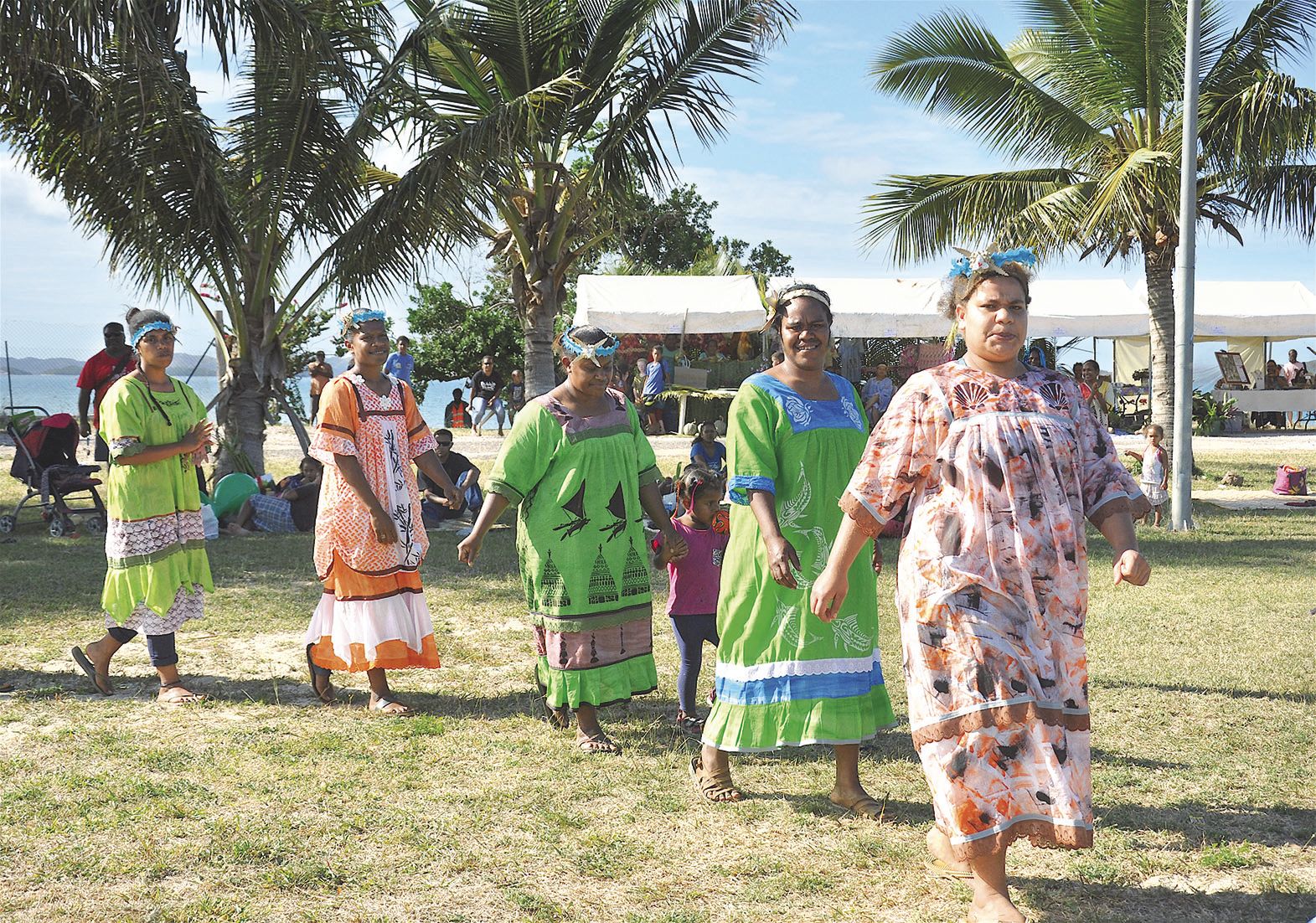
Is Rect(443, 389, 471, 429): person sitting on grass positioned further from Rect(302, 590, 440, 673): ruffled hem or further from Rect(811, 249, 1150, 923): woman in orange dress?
Rect(811, 249, 1150, 923): woman in orange dress

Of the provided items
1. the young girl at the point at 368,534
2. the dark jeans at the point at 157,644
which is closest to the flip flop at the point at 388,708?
the young girl at the point at 368,534

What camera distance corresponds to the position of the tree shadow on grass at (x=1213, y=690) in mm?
5938

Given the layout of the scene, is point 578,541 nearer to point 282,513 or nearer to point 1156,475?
point 282,513

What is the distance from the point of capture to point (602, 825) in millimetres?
4379

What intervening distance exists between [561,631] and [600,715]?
80cm

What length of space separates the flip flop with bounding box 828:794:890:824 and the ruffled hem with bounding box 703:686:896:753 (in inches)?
9.1

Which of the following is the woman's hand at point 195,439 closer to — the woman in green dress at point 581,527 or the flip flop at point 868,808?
the woman in green dress at point 581,527

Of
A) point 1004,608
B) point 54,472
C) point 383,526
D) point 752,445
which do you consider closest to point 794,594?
point 752,445

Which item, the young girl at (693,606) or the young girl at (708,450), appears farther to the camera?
the young girl at (708,450)

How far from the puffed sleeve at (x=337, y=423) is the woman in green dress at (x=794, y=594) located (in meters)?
2.13

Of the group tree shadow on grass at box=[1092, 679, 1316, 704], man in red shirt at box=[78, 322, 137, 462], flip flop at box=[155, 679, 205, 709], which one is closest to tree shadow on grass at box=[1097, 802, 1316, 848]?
tree shadow on grass at box=[1092, 679, 1316, 704]

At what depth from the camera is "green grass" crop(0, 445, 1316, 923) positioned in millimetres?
3732

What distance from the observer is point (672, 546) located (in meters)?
5.25

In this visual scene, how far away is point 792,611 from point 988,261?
1501 millimetres
